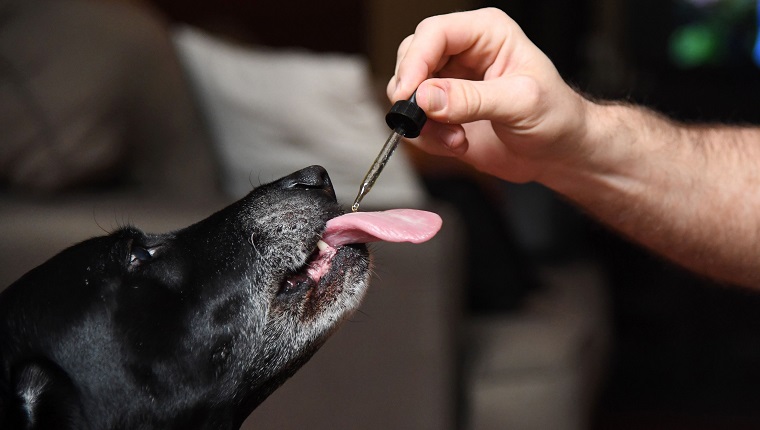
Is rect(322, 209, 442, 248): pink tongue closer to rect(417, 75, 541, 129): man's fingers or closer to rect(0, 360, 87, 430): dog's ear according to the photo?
rect(417, 75, 541, 129): man's fingers

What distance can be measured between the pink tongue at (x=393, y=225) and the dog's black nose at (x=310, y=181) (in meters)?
0.12

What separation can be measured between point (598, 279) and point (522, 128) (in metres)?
2.00

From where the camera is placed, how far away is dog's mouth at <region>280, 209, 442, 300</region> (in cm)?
107

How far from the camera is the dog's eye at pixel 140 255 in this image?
4.04ft

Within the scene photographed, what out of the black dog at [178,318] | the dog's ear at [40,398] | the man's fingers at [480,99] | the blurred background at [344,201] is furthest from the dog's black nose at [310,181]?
the blurred background at [344,201]

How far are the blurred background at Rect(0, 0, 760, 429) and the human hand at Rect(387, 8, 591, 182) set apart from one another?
2.17 ft

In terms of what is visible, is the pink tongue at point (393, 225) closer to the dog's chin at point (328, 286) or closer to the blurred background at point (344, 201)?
the dog's chin at point (328, 286)

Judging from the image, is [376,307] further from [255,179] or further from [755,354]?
[755,354]

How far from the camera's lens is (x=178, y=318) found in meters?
1.22

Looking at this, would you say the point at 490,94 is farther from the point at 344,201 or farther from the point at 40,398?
the point at 344,201

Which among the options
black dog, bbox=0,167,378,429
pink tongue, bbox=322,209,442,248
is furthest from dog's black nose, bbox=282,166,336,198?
pink tongue, bbox=322,209,442,248

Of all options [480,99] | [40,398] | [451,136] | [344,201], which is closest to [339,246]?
[451,136]

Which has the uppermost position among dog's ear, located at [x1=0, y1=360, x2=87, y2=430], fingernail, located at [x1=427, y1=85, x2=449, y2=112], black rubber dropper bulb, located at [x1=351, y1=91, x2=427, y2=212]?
fingernail, located at [x1=427, y1=85, x2=449, y2=112]

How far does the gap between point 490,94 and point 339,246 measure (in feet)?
1.03
